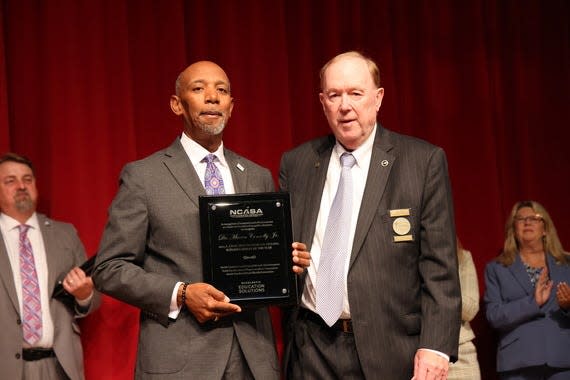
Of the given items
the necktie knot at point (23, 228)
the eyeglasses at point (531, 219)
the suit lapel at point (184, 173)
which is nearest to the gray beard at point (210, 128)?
the suit lapel at point (184, 173)

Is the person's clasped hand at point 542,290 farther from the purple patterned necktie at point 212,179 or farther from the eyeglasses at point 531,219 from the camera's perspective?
the purple patterned necktie at point 212,179

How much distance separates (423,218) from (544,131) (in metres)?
2.82

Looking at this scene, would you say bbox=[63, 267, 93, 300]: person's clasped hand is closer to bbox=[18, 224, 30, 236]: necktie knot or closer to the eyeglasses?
bbox=[18, 224, 30, 236]: necktie knot

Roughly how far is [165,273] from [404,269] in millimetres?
798

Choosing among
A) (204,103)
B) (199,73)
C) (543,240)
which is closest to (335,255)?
(204,103)

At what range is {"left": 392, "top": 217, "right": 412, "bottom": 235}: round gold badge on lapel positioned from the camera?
2.59m

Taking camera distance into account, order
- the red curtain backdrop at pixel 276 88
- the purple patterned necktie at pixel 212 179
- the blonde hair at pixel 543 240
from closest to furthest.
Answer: the purple patterned necktie at pixel 212 179, the red curtain backdrop at pixel 276 88, the blonde hair at pixel 543 240

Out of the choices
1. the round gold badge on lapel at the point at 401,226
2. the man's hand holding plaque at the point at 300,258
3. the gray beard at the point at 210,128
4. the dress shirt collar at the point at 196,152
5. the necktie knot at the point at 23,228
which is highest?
the gray beard at the point at 210,128

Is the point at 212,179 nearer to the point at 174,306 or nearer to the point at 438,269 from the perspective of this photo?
the point at 174,306

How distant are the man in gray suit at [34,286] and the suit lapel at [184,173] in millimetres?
1469

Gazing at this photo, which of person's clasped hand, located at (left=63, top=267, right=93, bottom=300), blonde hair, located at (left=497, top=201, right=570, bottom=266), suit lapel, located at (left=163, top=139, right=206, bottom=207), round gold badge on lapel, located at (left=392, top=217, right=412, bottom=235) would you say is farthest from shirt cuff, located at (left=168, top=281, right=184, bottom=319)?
blonde hair, located at (left=497, top=201, right=570, bottom=266)

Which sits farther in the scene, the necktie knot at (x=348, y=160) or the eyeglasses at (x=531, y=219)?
the eyeglasses at (x=531, y=219)

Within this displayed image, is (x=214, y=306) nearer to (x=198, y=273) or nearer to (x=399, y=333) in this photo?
(x=198, y=273)

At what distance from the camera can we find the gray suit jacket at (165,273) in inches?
95.5
